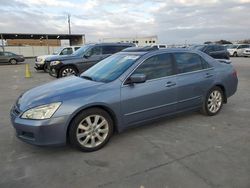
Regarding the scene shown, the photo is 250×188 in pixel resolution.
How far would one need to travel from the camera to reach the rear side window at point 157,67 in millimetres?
4664

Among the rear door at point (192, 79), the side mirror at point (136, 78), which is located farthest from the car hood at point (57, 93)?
the rear door at point (192, 79)

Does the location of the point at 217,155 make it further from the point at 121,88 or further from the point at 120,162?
the point at 121,88

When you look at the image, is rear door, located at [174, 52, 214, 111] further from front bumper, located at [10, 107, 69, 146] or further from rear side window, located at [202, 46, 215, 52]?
rear side window, located at [202, 46, 215, 52]

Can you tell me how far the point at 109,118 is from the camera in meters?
4.20

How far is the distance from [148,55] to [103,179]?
2445 mm

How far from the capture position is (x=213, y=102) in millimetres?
5695

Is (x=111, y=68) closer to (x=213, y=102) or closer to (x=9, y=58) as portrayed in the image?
(x=213, y=102)

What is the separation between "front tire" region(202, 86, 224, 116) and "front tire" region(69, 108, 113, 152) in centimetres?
239

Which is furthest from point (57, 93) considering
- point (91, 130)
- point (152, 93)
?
point (152, 93)

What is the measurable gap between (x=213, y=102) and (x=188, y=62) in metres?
1.10

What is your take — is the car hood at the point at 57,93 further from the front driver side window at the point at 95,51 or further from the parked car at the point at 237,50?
the parked car at the point at 237,50

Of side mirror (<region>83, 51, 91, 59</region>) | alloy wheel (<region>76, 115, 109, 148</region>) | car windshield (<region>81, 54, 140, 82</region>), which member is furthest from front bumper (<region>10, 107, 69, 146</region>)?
side mirror (<region>83, 51, 91, 59</region>)

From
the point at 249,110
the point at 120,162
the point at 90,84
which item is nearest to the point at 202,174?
the point at 120,162

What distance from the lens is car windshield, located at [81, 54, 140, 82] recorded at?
456cm
